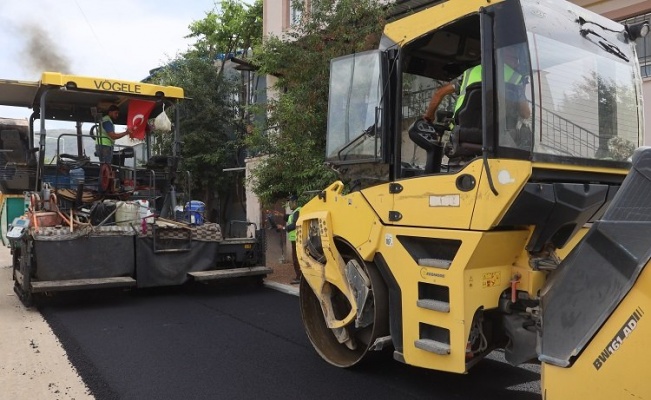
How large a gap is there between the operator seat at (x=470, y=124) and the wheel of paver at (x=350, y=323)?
114 centimetres

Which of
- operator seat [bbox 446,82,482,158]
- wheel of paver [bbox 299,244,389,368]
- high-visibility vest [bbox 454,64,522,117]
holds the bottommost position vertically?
wheel of paver [bbox 299,244,389,368]

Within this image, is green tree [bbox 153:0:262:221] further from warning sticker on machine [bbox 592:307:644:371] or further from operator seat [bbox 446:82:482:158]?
warning sticker on machine [bbox 592:307:644:371]

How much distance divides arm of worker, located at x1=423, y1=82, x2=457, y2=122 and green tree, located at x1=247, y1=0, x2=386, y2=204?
4.17m

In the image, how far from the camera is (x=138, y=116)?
28.2ft

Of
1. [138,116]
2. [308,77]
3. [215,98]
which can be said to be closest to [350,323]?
[308,77]

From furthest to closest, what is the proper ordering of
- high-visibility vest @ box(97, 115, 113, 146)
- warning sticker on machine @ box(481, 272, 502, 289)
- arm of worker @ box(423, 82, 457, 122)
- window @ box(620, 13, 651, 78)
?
high-visibility vest @ box(97, 115, 113, 146), window @ box(620, 13, 651, 78), arm of worker @ box(423, 82, 457, 122), warning sticker on machine @ box(481, 272, 502, 289)

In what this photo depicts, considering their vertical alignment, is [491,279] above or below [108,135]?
below

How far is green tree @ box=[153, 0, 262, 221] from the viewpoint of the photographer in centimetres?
1587

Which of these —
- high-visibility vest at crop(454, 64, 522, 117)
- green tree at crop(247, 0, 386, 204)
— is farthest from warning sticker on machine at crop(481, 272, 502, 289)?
green tree at crop(247, 0, 386, 204)

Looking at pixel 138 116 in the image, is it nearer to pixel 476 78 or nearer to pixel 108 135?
pixel 108 135

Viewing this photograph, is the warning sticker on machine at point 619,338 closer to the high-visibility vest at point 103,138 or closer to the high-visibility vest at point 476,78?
the high-visibility vest at point 476,78

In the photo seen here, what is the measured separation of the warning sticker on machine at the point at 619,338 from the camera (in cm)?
219

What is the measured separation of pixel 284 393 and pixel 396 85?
2.39 metres

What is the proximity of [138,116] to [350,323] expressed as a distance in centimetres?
586
